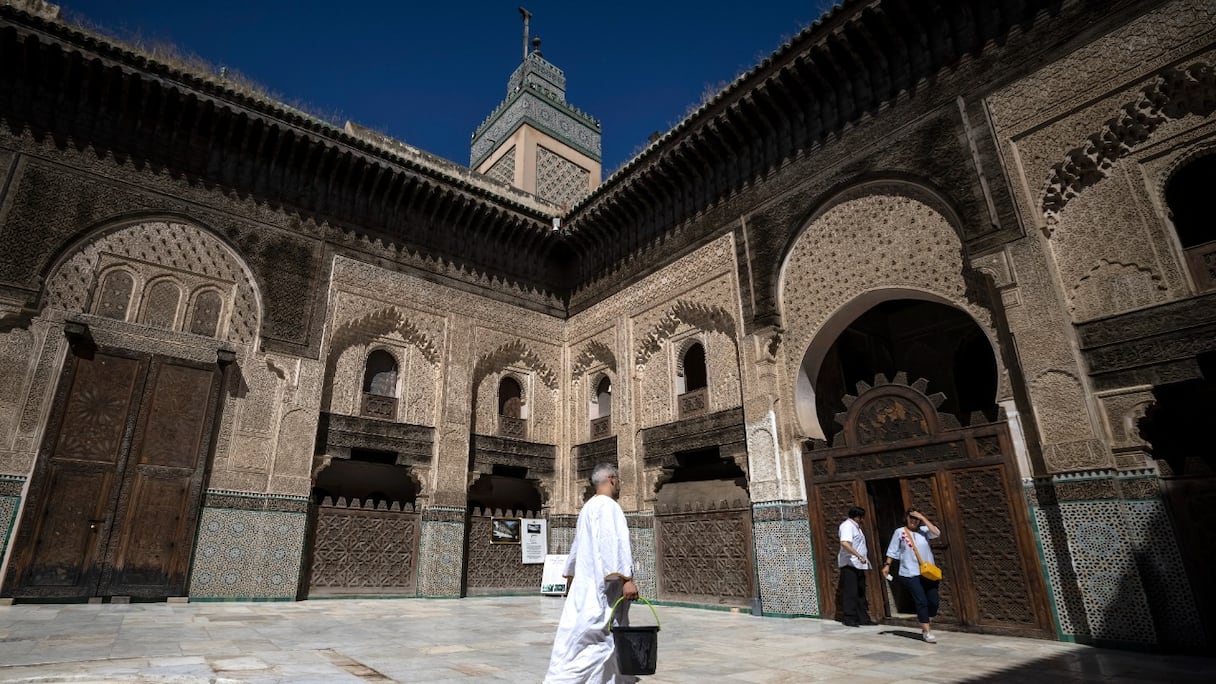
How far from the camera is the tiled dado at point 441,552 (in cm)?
841

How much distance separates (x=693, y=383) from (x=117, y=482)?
21.8 feet

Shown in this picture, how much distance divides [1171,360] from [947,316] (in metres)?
3.84

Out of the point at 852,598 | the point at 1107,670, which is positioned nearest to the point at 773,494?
the point at 852,598

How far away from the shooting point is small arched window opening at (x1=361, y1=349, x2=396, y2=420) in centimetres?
874

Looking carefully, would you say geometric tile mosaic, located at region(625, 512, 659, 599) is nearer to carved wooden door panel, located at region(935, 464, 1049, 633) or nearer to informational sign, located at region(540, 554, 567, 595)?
informational sign, located at region(540, 554, 567, 595)

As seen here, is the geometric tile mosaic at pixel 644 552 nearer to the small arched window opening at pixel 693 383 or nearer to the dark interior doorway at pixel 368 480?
the small arched window opening at pixel 693 383

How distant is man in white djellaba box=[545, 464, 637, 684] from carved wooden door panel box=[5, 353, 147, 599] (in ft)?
20.2

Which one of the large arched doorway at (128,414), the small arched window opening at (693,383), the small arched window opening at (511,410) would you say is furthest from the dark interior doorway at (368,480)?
the small arched window opening at (693,383)

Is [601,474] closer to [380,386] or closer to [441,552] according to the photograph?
[441,552]

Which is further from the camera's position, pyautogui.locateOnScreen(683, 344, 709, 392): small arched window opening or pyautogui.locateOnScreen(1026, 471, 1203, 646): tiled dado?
pyautogui.locateOnScreen(683, 344, 709, 392): small arched window opening

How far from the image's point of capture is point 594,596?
8.67 feet

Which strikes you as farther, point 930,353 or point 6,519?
point 930,353

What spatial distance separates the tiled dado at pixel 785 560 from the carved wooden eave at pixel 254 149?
18.6 feet

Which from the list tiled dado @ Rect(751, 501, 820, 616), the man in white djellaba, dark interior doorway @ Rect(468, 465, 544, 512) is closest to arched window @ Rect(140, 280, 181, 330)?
dark interior doorway @ Rect(468, 465, 544, 512)
